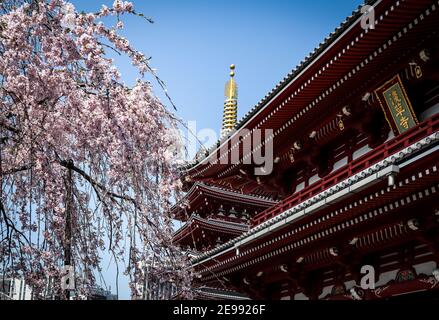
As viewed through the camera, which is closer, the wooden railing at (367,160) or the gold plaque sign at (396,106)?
the wooden railing at (367,160)

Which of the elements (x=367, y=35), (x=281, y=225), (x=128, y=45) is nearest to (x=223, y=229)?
(x=281, y=225)

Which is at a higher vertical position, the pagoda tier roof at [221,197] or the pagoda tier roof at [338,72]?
the pagoda tier roof at [221,197]

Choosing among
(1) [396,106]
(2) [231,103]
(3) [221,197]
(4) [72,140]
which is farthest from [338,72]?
(2) [231,103]

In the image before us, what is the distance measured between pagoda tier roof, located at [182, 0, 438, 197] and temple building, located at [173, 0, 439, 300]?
0.02 m

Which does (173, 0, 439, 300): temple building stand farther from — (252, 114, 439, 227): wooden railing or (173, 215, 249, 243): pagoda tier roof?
(173, 215, 249, 243): pagoda tier roof

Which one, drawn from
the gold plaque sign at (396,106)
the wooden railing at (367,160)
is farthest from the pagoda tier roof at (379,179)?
the gold plaque sign at (396,106)

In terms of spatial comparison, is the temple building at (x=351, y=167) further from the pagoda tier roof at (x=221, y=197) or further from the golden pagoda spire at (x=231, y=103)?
the golden pagoda spire at (x=231, y=103)

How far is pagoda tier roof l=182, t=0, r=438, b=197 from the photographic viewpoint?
928cm

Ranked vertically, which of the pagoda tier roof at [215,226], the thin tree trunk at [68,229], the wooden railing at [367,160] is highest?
the pagoda tier roof at [215,226]

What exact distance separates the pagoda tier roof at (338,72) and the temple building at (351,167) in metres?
0.02

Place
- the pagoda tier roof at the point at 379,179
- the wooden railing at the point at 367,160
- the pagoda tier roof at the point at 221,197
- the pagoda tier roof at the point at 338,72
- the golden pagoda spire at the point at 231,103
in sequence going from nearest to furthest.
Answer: the pagoda tier roof at the point at 379,179 < the wooden railing at the point at 367,160 < the pagoda tier roof at the point at 338,72 < the pagoda tier roof at the point at 221,197 < the golden pagoda spire at the point at 231,103

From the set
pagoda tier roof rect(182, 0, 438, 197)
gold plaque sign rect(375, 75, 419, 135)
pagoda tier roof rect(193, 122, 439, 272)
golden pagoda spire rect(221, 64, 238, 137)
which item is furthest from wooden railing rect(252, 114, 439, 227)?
golden pagoda spire rect(221, 64, 238, 137)

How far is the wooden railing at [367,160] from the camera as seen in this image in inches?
→ 361

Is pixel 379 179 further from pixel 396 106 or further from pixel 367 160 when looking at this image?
pixel 396 106
